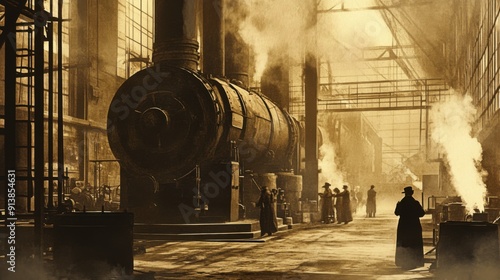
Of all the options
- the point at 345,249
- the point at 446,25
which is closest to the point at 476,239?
the point at 345,249

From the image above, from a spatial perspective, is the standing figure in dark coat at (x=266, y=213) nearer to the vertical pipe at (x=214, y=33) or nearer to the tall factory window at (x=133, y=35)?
the vertical pipe at (x=214, y=33)

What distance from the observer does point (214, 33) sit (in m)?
16.0

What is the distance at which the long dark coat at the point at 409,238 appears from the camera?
9578 millimetres

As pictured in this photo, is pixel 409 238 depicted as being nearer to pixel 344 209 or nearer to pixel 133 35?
pixel 344 209

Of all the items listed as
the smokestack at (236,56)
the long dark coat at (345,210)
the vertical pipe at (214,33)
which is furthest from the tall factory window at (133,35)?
the vertical pipe at (214,33)

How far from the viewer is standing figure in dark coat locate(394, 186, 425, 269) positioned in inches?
377

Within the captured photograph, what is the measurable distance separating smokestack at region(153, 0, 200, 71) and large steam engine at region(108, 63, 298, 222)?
0.41m

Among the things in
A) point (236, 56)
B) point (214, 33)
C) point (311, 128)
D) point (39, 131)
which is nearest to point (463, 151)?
point (236, 56)

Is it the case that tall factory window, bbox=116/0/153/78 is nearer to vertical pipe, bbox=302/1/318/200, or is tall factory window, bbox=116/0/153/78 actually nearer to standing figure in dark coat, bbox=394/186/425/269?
vertical pipe, bbox=302/1/318/200

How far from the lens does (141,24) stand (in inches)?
1158

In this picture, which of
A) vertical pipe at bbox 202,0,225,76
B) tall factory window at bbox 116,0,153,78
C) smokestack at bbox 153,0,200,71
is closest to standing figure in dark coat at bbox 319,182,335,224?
vertical pipe at bbox 202,0,225,76

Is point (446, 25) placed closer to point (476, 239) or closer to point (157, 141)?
point (157, 141)

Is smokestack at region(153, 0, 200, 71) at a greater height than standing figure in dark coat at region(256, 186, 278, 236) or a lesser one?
greater

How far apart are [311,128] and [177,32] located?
1012 centimetres
